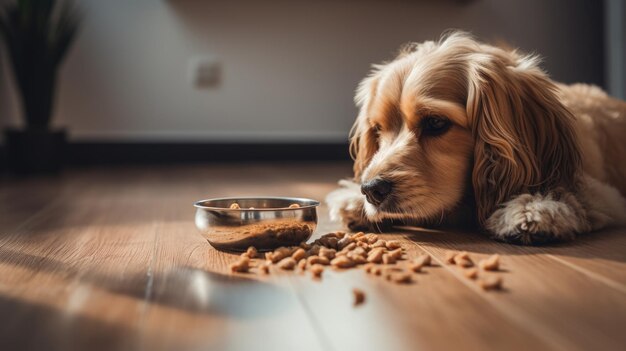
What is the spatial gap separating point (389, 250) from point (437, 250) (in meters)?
0.12

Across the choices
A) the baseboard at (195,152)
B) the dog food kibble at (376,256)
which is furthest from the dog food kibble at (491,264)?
the baseboard at (195,152)

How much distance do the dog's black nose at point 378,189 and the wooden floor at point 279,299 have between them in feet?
0.48

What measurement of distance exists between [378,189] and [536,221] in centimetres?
42

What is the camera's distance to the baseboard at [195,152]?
4891 millimetres

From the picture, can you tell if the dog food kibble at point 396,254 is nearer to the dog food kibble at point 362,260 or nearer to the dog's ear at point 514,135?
the dog food kibble at point 362,260

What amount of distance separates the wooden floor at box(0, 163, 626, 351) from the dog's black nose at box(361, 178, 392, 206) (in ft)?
0.48

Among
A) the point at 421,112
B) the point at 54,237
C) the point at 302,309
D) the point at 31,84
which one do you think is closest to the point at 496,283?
the point at 302,309

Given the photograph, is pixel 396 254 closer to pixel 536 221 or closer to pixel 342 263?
pixel 342 263

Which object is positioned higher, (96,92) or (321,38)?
(321,38)

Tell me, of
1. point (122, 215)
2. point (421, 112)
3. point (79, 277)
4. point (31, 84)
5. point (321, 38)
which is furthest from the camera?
point (321, 38)

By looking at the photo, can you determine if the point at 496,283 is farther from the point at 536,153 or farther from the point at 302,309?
the point at 536,153

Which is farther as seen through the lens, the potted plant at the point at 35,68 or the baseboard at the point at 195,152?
the baseboard at the point at 195,152

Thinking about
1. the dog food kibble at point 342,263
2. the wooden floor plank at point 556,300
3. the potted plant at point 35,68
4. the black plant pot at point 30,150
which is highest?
the potted plant at point 35,68

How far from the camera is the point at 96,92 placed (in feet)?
16.0
